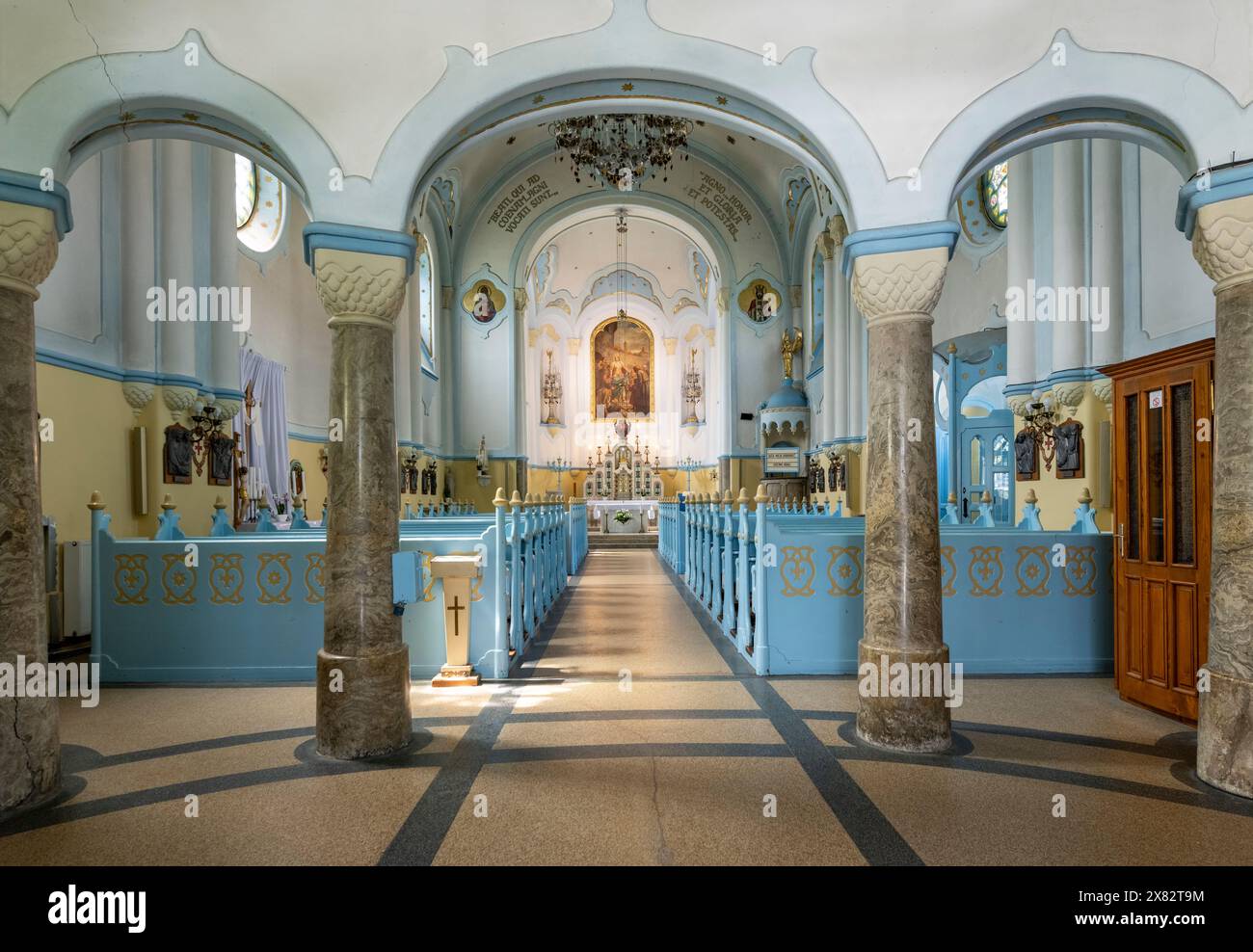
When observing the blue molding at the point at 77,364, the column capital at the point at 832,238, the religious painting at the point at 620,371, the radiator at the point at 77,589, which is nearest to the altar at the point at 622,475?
the religious painting at the point at 620,371

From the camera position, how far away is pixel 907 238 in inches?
170

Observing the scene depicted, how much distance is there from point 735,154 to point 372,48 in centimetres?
1591

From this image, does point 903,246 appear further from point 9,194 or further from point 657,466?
point 657,466

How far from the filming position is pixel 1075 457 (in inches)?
311

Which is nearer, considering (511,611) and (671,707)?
(671,707)

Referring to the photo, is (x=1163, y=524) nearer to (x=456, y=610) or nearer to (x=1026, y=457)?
(x=1026, y=457)

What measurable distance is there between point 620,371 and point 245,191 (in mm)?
16727

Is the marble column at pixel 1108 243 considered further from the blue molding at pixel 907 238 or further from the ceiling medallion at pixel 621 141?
the ceiling medallion at pixel 621 141

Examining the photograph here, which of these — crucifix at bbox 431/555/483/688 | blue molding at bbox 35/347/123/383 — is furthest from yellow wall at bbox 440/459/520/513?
crucifix at bbox 431/555/483/688

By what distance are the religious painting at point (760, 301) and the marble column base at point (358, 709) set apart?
17051 mm

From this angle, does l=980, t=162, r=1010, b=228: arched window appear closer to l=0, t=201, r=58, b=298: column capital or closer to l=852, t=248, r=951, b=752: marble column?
l=852, t=248, r=951, b=752: marble column

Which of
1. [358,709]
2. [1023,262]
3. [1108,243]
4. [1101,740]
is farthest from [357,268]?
[1023,262]
